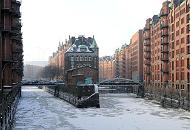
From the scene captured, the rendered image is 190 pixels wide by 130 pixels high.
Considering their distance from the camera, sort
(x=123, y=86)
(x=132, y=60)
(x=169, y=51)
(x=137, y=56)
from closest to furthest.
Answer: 1. (x=169, y=51)
2. (x=123, y=86)
3. (x=137, y=56)
4. (x=132, y=60)

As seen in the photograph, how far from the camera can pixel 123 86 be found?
130 m

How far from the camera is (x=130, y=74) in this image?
157m

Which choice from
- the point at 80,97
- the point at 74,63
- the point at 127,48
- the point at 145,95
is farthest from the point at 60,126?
the point at 127,48

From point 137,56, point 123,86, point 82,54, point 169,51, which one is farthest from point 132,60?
point 169,51

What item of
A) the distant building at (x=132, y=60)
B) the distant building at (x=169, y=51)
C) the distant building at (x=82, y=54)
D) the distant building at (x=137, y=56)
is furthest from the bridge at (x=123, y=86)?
the distant building at (x=82, y=54)

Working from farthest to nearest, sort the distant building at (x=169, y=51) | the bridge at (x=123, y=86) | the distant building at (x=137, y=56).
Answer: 1. the distant building at (x=137, y=56)
2. the bridge at (x=123, y=86)
3. the distant building at (x=169, y=51)

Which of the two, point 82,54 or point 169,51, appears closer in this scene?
point 169,51

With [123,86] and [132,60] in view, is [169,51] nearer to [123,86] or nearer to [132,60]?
[123,86]

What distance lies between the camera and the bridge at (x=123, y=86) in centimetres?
11043

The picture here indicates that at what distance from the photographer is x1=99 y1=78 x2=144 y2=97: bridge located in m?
110

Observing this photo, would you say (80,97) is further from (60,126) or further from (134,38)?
(134,38)

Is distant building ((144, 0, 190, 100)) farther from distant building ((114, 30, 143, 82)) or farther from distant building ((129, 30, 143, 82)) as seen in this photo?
distant building ((114, 30, 143, 82))

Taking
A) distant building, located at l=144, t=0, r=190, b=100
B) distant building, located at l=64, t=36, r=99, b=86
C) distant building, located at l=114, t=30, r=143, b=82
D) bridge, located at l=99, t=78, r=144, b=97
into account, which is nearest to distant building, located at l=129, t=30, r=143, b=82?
distant building, located at l=114, t=30, r=143, b=82

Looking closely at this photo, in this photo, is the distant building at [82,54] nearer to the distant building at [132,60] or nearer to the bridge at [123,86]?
the bridge at [123,86]
